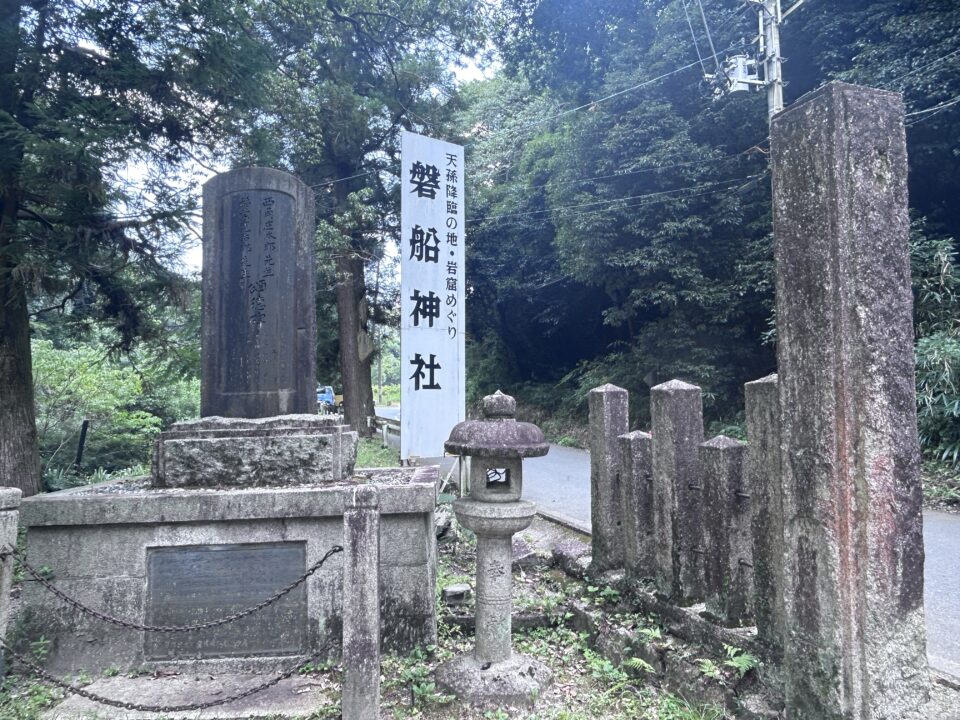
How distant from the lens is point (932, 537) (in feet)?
22.7

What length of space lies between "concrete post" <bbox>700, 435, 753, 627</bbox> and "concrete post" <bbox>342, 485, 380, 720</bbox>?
2025 mm

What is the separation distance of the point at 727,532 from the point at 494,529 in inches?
55.6

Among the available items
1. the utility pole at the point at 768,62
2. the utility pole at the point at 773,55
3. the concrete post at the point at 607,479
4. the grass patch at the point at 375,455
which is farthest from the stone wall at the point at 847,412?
the utility pole at the point at 773,55

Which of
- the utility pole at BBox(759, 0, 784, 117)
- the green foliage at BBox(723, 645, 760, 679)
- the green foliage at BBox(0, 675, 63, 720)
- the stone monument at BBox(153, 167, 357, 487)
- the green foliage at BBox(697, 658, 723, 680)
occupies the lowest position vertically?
the green foliage at BBox(0, 675, 63, 720)

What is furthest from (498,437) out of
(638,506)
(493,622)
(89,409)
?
(89,409)

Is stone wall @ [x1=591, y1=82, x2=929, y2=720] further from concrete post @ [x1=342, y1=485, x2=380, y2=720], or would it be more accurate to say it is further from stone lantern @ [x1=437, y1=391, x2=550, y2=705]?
concrete post @ [x1=342, y1=485, x2=380, y2=720]

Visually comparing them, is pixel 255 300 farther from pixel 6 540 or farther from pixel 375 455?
pixel 375 455

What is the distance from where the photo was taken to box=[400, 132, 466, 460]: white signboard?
6801 mm

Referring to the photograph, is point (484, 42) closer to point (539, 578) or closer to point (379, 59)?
point (379, 59)

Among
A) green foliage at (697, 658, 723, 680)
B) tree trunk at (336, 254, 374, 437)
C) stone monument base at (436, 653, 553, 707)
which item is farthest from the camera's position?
tree trunk at (336, 254, 374, 437)

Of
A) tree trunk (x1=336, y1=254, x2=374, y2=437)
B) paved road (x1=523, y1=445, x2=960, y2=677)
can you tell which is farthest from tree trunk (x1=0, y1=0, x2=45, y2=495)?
tree trunk (x1=336, y1=254, x2=374, y2=437)

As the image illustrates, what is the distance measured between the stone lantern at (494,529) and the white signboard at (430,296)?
2.89m

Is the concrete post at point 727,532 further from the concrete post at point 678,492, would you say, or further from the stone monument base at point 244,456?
the stone monument base at point 244,456

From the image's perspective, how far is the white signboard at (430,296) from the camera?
680 cm
